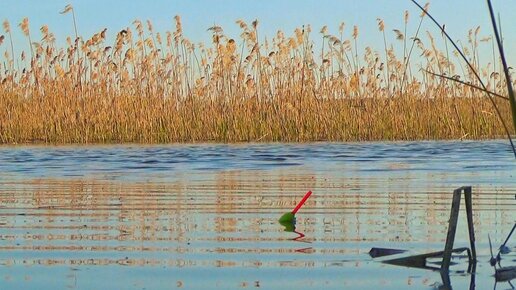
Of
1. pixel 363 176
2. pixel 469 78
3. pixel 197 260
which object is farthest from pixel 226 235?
pixel 469 78

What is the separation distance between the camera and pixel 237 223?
14.4 ft

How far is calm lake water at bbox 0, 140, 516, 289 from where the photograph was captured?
3.00 metres

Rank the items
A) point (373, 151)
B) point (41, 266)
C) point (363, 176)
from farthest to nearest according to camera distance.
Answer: point (373, 151) → point (363, 176) → point (41, 266)

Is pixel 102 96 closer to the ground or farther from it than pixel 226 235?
farther from it

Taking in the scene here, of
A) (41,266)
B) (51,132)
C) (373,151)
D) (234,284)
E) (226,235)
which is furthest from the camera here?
(51,132)

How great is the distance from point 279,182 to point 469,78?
887 centimetres

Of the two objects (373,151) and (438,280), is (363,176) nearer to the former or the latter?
(373,151)

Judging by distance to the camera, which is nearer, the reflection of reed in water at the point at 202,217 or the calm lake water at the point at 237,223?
the calm lake water at the point at 237,223

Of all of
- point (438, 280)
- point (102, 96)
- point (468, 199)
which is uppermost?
point (102, 96)

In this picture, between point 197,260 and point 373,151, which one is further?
point 373,151

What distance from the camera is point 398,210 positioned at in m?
4.92

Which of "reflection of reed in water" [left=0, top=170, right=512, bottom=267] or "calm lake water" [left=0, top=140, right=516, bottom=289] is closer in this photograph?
"calm lake water" [left=0, top=140, right=516, bottom=289]

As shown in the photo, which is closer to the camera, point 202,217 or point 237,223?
point 237,223

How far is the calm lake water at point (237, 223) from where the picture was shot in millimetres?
3004
